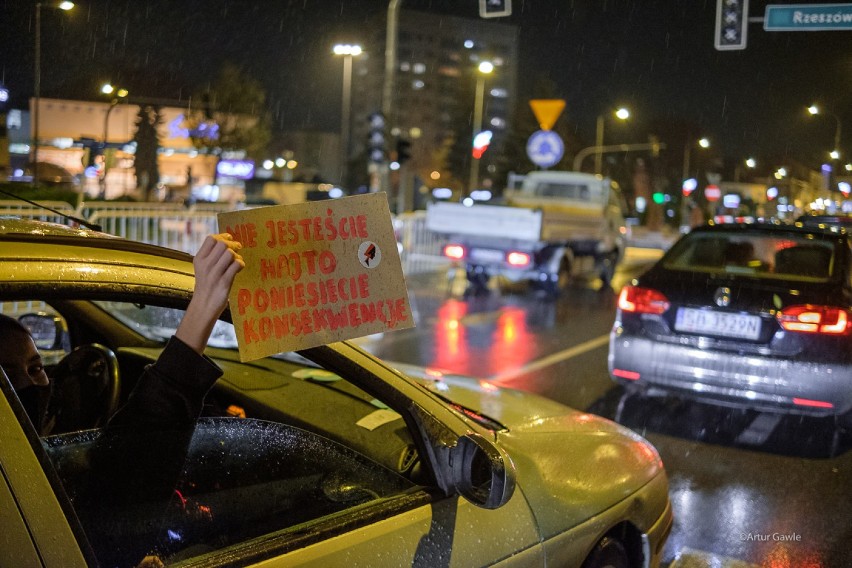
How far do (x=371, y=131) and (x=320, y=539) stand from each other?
1637 cm

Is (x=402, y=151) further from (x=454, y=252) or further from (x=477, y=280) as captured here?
(x=477, y=280)

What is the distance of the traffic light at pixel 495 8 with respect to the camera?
13.6 metres

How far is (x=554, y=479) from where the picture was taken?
279 centimetres

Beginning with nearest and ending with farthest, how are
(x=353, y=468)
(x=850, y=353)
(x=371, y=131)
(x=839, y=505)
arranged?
(x=353, y=468) → (x=839, y=505) → (x=850, y=353) → (x=371, y=131)

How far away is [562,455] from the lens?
2953mm

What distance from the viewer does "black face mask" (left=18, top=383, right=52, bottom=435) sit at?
2553 millimetres

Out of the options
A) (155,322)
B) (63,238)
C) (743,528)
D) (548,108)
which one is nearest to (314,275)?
(63,238)

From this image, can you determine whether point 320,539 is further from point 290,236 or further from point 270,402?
point 270,402

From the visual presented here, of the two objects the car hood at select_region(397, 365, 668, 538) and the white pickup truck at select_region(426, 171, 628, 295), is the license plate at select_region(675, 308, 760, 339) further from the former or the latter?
the white pickup truck at select_region(426, 171, 628, 295)

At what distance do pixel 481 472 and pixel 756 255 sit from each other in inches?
212

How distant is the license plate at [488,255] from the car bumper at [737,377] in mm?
8984

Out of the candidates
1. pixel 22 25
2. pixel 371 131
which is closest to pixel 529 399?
pixel 371 131

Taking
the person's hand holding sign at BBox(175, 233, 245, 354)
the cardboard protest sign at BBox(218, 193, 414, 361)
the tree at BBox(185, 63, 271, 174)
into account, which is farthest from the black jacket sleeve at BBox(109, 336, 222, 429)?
the tree at BBox(185, 63, 271, 174)

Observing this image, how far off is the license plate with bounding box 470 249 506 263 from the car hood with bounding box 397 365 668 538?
1207cm
